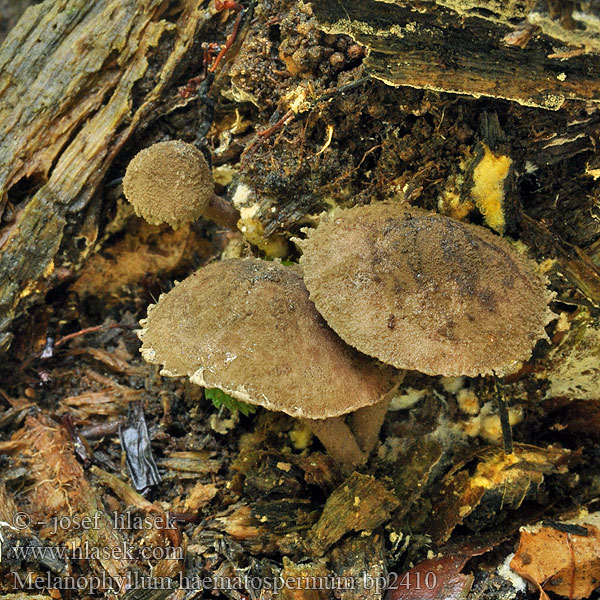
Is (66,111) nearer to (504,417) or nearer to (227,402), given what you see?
(227,402)

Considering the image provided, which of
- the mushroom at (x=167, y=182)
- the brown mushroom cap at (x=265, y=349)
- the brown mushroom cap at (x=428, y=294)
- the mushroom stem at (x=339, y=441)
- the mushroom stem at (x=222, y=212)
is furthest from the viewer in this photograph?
the mushroom stem at (x=222, y=212)

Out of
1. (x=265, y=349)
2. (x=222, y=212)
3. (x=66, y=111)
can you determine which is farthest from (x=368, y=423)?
(x=66, y=111)

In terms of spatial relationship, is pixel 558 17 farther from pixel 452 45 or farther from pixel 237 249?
pixel 237 249

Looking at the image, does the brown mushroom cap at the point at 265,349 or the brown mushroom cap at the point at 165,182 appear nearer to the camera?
the brown mushroom cap at the point at 265,349

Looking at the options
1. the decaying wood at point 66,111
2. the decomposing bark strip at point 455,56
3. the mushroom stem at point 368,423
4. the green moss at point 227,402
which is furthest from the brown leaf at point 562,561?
the decaying wood at point 66,111

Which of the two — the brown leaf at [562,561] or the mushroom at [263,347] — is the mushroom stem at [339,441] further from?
the brown leaf at [562,561]

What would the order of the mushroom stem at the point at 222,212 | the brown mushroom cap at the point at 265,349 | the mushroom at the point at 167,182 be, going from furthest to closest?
the mushroom stem at the point at 222,212, the mushroom at the point at 167,182, the brown mushroom cap at the point at 265,349

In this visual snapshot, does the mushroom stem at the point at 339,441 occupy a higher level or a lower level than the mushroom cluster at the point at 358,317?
lower

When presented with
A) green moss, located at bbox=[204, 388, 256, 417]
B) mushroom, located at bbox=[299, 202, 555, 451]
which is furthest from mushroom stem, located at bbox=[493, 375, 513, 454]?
green moss, located at bbox=[204, 388, 256, 417]
